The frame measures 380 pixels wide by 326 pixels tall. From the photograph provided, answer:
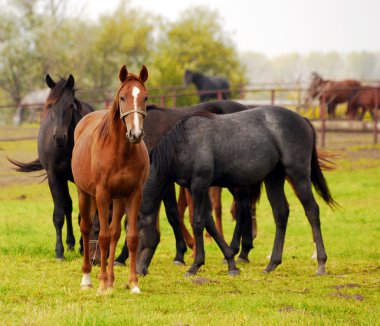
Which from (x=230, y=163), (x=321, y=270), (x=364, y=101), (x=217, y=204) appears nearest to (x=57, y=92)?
(x=230, y=163)

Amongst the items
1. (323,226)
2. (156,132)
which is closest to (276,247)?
(156,132)

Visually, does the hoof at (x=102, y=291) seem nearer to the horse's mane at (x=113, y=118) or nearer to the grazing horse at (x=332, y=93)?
the horse's mane at (x=113, y=118)

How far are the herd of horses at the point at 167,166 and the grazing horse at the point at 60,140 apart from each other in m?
0.01

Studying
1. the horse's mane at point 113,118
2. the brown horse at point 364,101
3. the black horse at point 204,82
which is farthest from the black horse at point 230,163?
the black horse at point 204,82

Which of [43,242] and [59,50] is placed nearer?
[43,242]

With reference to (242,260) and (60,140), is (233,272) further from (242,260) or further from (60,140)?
(60,140)

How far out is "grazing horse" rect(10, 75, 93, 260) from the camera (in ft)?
29.1

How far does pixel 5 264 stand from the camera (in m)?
8.48

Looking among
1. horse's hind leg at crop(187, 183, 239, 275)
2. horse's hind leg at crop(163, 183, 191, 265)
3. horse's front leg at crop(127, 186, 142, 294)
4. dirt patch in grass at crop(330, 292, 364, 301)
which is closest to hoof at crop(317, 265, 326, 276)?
horse's hind leg at crop(187, 183, 239, 275)

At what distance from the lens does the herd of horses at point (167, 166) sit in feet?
22.8

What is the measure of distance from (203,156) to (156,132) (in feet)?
2.43

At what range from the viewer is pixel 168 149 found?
8.16 metres

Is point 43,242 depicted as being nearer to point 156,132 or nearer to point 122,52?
point 156,132

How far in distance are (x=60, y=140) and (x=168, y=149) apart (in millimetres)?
1346
